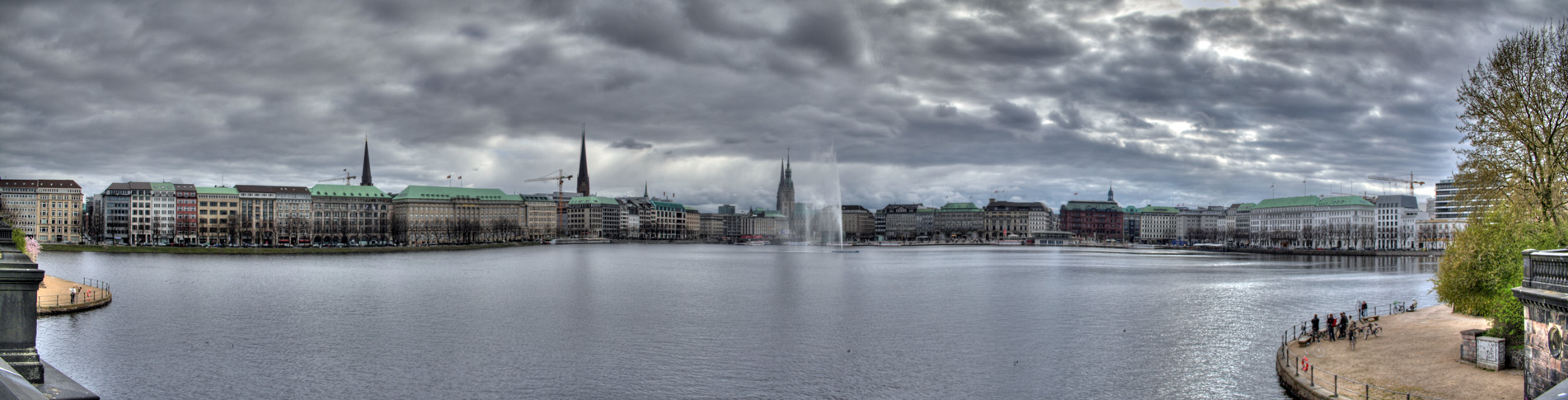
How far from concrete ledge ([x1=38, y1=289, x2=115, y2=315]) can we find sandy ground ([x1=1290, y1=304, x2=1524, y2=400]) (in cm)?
5353

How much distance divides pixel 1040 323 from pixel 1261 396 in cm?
1735

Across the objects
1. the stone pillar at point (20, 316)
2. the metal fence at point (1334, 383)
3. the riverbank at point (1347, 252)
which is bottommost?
the riverbank at point (1347, 252)

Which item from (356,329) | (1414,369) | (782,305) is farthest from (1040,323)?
(356,329)

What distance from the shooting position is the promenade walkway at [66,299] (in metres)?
43.3

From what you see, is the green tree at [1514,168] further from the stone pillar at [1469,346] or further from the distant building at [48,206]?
the distant building at [48,206]

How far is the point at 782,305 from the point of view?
170ft

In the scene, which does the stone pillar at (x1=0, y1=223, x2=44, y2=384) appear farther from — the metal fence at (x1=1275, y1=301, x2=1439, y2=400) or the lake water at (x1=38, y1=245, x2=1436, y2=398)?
the metal fence at (x1=1275, y1=301, x2=1439, y2=400)

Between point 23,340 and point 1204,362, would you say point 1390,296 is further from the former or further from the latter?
point 23,340

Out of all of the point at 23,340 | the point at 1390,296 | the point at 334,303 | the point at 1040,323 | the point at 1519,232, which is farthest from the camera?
the point at 1390,296

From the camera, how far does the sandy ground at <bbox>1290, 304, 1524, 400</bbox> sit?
2252 cm

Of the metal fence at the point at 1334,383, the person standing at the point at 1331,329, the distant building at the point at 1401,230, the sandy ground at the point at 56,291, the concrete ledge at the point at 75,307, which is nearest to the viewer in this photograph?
the metal fence at the point at 1334,383

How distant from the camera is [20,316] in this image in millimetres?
14578

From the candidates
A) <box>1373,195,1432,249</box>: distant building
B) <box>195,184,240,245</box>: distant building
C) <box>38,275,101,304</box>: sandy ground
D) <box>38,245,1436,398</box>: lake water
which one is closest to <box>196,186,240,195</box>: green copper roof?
<box>195,184,240,245</box>: distant building

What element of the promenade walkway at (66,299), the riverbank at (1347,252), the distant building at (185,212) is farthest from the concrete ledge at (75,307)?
the riverbank at (1347,252)
